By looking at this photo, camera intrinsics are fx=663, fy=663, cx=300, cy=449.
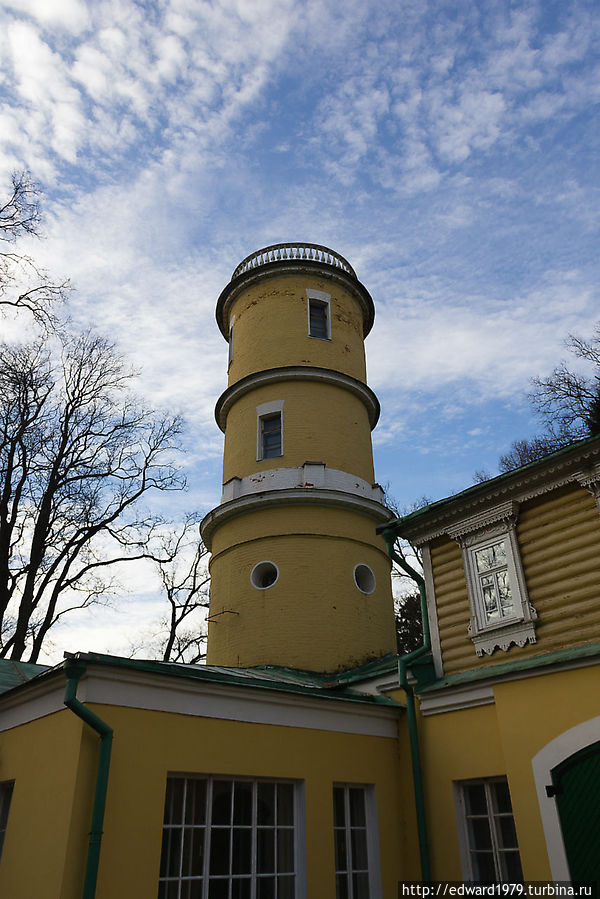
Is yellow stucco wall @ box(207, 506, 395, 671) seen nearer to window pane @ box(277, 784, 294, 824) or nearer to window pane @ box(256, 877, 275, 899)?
window pane @ box(277, 784, 294, 824)

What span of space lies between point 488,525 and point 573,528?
4.12 feet

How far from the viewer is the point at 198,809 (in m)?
7.48

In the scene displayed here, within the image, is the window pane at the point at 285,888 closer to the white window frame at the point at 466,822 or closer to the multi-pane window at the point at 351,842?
the multi-pane window at the point at 351,842

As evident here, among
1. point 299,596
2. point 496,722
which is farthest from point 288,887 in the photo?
point 299,596

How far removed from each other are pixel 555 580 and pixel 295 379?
28.3 ft

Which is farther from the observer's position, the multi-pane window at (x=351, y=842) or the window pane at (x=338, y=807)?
the window pane at (x=338, y=807)

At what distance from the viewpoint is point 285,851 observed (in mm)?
8070

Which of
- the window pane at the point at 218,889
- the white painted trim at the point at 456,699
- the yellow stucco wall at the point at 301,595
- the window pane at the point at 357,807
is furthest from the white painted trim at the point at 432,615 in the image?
the window pane at the point at 218,889

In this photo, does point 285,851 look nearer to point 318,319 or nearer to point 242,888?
point 242,888

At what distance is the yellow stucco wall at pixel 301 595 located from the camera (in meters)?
12.9

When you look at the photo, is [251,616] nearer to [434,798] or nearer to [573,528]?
[434,798]

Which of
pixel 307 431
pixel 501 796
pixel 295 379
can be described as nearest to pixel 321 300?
pixel 295 379

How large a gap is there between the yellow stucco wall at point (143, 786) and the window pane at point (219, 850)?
628mm

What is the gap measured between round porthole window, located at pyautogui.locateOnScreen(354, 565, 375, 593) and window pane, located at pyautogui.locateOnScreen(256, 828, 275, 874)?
646cm
